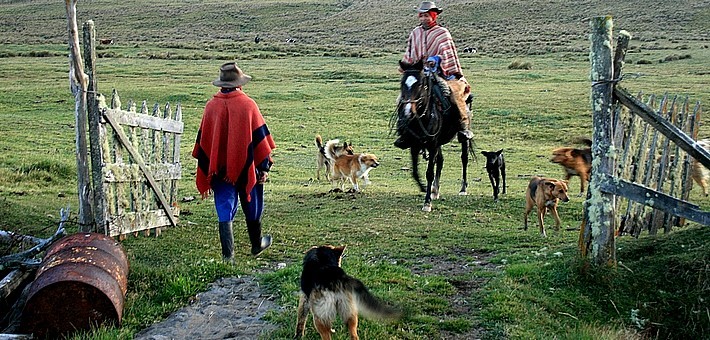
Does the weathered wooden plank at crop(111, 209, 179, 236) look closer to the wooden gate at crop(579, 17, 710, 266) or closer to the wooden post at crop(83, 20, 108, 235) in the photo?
the wooden post at crop(83, 20, 108, 235)

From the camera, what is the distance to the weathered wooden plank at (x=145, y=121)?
27.7 ft

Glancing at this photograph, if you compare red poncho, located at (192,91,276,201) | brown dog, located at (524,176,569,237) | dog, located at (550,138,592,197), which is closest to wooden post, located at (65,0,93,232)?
red poncho, located at (192,91,276,201)

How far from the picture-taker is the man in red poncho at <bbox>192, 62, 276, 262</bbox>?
24.9 ft

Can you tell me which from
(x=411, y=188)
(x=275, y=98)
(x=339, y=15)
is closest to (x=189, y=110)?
(x=275, y=98)

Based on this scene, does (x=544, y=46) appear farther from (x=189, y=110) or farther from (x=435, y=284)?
(x=435, y=284)

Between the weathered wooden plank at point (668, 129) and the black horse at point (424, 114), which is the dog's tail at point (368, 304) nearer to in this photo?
the weathered wooden plank at point (668, 129)

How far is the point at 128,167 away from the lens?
8.77 meters

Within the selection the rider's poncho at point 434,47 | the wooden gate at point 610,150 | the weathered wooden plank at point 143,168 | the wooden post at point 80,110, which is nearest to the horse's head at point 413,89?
the rider's poncho at point 434,47

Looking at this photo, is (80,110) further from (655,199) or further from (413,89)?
(655,199)

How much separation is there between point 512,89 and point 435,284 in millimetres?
27121

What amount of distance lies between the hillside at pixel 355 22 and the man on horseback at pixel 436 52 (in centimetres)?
4925

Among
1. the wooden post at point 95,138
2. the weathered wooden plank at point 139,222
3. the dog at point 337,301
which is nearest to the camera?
the dog at point 337,301

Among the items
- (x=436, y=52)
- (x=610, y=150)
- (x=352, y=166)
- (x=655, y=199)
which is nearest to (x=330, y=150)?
(x=352, y=166)

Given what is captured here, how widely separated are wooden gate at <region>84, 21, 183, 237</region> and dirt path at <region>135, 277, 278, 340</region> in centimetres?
209
